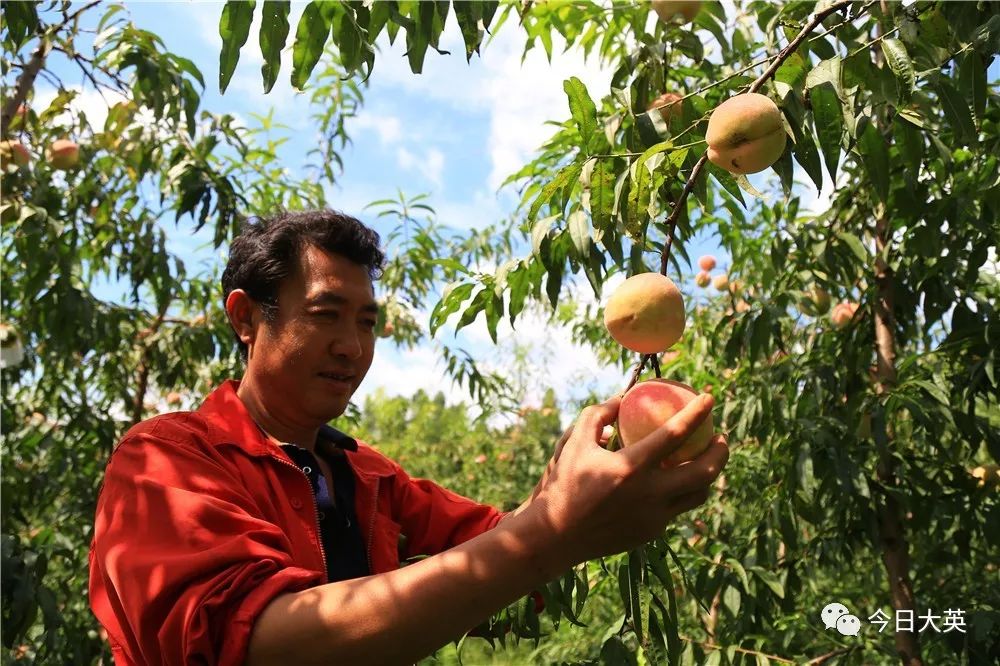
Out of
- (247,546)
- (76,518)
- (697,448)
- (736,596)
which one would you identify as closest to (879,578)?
(736,596)

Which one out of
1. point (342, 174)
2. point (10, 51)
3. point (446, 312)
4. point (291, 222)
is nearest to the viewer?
point (291, 222)

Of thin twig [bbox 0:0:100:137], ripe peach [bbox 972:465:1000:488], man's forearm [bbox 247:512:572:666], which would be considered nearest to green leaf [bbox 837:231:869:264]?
ripe peach [bbox 972:465:1000:488]

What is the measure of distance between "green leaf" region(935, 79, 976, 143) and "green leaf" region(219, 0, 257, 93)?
3.55 feet

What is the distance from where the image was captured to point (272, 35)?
1410mm

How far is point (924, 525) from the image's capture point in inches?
94.0

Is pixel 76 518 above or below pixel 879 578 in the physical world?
above

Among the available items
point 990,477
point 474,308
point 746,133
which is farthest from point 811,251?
point 746,133

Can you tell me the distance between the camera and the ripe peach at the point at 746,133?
1.21 metres

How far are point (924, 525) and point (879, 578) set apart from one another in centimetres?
73

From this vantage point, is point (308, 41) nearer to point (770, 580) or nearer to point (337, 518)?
point (337, 518)

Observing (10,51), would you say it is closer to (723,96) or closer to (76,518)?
(76,518)

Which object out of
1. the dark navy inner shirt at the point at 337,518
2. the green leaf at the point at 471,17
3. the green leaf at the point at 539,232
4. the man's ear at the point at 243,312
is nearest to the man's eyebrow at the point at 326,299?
the man's ear at the point at 243,312

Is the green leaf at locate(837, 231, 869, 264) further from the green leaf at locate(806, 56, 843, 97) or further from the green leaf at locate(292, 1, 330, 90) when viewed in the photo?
the green leaf at locate(292, 1, 330, 90)

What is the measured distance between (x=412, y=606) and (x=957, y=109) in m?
1.10
